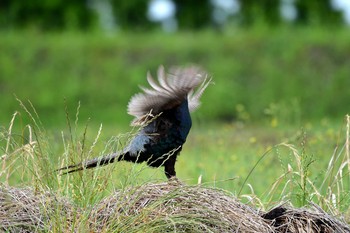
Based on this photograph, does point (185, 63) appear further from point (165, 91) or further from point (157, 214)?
point (157, 214)

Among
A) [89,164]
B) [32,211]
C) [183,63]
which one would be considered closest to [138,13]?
[183,63]

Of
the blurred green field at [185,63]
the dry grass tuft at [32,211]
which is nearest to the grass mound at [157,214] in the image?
the dry grass tuft at [32,211]

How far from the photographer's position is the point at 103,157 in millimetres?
6590

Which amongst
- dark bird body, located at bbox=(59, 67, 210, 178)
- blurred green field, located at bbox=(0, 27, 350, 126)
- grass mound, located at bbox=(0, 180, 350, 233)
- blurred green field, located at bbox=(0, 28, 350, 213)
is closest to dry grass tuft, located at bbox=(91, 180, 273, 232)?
grass mound, located at bbox=(0, 180, 350, 233)

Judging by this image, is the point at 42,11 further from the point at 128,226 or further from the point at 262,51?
the point at 128,226

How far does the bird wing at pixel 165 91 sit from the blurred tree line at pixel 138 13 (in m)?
18.1

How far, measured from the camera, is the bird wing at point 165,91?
21.9 ft

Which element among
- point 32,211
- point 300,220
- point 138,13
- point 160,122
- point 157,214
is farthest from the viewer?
point 138,13

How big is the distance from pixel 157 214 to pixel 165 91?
1209mm

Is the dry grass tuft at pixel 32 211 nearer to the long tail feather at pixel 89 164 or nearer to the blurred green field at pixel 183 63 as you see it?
the long tail feather at pixel 89 164

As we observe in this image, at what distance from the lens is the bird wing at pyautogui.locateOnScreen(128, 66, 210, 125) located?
6.67 metres

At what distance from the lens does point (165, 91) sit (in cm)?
683

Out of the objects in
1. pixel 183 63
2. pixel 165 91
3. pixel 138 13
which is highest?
pixel 165 91

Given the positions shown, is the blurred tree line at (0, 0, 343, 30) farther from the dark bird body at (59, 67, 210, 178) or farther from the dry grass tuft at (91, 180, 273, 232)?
the dry grass tuft at (91, 180, 273, 232)
